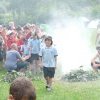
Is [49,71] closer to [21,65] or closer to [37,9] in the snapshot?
[21,65]

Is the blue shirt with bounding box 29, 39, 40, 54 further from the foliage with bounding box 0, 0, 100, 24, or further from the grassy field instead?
the foliage with bounding box 0, 0, 100, 24

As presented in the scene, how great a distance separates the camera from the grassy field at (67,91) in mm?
10562

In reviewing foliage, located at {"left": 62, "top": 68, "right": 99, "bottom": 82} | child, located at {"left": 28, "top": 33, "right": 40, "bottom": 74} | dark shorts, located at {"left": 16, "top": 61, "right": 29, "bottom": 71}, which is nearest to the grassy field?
foliage, located at {"left": 62, "top": 68, "right": 99, "bottom": 82}

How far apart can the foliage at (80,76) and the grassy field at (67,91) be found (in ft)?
1.03

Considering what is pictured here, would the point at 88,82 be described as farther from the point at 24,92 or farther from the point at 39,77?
the point at 24,92

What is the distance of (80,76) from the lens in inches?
509

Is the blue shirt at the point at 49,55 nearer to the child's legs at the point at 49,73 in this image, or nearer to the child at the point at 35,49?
the child's legs at the point at 49,73

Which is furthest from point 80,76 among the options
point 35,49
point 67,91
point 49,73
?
point 35,49

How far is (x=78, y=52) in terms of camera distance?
19391mm

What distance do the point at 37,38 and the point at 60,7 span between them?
56.4ft

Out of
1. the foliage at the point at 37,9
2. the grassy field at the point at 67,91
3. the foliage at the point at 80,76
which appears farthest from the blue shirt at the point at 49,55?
the foliage at the point at 37,9

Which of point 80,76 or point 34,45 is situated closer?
point 80,76

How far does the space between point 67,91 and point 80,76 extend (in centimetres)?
173

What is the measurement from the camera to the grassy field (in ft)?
34.7
